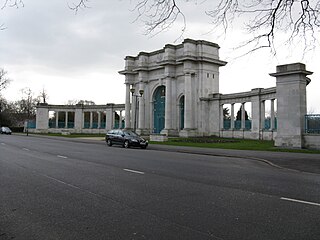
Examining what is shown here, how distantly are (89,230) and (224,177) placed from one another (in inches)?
250

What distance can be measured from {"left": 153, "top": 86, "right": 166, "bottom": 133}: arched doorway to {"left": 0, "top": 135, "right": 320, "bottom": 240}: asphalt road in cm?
4236

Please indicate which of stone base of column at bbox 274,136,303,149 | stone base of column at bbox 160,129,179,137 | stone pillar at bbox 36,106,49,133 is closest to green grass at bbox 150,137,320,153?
stone base of column at bbox 274,136,303,149

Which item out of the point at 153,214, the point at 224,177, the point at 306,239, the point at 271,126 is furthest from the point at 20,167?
the point at 271,126

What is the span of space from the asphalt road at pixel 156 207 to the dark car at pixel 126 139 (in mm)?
16170

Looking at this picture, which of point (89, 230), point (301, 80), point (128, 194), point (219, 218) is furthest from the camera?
point (301, 80)

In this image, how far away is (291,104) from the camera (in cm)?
2372

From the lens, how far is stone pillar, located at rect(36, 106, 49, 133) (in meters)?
67.0

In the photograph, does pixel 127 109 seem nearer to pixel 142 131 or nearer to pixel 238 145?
pixel 142 131

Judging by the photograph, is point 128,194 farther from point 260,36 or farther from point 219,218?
point 260,36

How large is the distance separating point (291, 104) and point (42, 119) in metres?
55.1

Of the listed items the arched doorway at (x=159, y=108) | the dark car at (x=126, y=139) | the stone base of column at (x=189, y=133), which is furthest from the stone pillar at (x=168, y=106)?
the dark car at (x=126, y=139)

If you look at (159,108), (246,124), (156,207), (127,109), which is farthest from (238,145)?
(127,109)

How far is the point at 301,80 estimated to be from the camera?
76.8 feet

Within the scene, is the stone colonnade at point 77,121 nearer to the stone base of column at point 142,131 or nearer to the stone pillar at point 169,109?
the stone base of column at point 142,131
